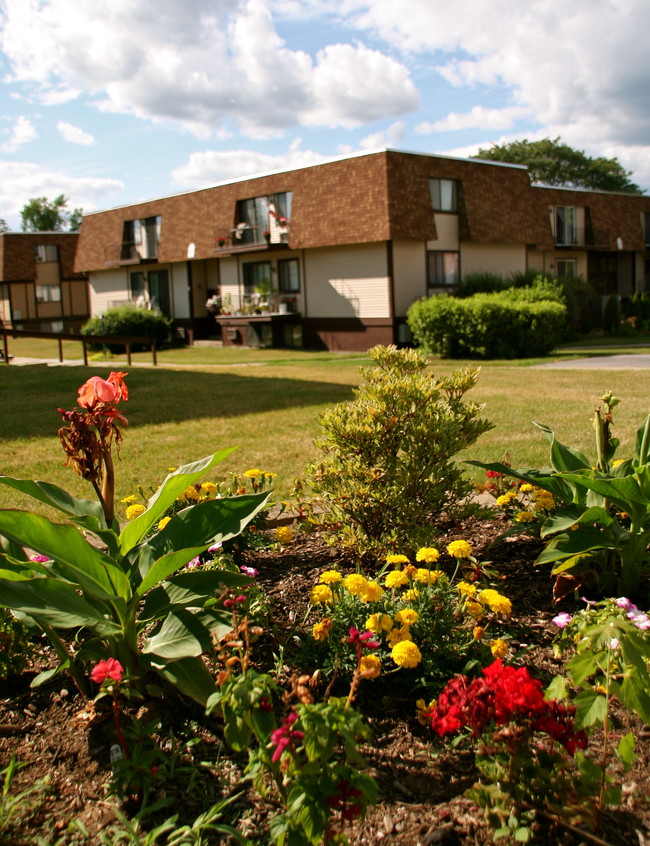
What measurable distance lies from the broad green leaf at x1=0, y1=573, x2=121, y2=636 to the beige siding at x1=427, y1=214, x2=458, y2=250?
25.7 meters

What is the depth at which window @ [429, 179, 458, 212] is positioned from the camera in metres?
26.7

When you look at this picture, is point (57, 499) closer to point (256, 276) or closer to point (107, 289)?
point (256, 276)

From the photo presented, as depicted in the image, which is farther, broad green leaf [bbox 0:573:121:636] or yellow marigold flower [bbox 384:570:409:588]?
yellow marigold flower [bbox 384:570:409:588]

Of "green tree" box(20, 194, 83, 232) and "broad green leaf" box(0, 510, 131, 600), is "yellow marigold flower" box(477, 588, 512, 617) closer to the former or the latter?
"broad green leaf" box(0, 510, 131, 600)

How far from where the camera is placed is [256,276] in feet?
102

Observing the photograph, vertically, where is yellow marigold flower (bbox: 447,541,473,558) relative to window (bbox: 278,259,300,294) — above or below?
below

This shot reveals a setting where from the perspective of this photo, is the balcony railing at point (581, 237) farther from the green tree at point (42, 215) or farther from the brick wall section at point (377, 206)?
the green tree at point (42, 215)

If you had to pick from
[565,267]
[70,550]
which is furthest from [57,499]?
[565,267]

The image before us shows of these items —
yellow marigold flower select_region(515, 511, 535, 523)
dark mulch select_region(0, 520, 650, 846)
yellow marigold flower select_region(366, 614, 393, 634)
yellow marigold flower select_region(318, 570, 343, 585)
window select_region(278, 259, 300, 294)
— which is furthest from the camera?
window select_region(278, 259, 300, 294)

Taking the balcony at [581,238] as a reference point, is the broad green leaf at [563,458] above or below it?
below

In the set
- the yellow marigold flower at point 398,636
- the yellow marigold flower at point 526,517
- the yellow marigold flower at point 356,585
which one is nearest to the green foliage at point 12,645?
the yellow marigold flower at point 356,585

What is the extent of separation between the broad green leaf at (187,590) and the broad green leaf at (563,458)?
168cm

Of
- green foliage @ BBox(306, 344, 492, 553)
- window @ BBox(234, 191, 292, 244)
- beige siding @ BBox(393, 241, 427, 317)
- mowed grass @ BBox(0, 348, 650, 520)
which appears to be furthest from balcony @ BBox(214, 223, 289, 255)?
green foliage @ BBox(306, 344, 492, 553)

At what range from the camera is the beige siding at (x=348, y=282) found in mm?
25812
